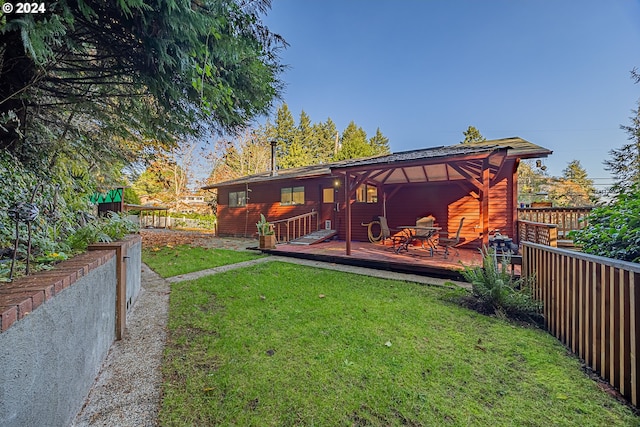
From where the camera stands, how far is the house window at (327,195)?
10.7m

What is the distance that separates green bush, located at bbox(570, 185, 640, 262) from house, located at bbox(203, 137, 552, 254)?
216 cm

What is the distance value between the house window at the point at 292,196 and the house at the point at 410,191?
0.04m

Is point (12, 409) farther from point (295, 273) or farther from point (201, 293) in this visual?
point (295, 273)

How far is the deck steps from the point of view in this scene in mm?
9359

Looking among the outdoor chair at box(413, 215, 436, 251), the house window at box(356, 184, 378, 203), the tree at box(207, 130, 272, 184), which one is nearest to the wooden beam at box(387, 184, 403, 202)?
the house window at box(356, 184, 378, 203)

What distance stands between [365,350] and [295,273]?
129 inches

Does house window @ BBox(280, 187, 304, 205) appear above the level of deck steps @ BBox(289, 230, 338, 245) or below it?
above

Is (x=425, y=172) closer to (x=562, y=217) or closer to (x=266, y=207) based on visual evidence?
(x=562, y=217)

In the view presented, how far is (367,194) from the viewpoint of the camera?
10133mm

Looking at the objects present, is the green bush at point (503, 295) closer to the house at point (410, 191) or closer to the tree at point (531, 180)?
the house at point (410, 191)

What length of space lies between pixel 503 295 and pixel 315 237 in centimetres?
677

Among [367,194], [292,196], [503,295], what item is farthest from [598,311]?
[292,196]

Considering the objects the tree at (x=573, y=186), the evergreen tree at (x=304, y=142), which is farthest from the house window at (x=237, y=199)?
the tree at (x=573, y=186)

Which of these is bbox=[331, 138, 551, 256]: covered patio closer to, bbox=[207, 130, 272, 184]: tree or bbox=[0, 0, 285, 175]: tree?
bbox=[0, 0, 285, 175]: tree
